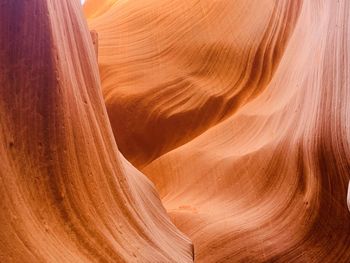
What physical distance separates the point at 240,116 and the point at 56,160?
1.12 metres

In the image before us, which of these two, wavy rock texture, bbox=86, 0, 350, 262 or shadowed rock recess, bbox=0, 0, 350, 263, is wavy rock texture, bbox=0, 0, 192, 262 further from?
wavy rock texture, bbox=86, 0, 350, 262

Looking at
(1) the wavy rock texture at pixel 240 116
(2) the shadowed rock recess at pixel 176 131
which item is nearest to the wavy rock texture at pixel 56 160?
(2) the shadowed rock recess at pixel 176 131

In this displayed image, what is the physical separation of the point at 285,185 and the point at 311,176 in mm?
81

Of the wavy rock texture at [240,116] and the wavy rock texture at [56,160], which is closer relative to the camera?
the wavy rock texture at [56,160]

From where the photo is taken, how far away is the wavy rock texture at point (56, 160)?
940 mm

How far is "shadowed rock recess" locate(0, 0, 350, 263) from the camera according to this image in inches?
40.5

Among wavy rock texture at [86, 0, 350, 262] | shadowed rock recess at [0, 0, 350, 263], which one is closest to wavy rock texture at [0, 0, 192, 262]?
shadowed rock recess at [0, 0, 350, 263]

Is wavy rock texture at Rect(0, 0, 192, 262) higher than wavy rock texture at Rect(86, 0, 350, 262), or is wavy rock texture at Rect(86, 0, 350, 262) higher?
wavy rock texture at Rect(0, 0, 192, 262)

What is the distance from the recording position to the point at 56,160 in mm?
1049

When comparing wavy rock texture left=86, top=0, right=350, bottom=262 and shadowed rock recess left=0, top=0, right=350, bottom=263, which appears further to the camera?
wavy rock texture left=86, top=0, right=350, bottom=262

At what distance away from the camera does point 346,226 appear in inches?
65.1

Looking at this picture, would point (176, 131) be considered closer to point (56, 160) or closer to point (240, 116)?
point (240, 116)

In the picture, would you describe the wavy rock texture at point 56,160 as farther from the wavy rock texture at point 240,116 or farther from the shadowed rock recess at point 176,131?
the wavy rock texture at point 240,116

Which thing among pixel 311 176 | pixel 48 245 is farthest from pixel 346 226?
pixel 48 245
